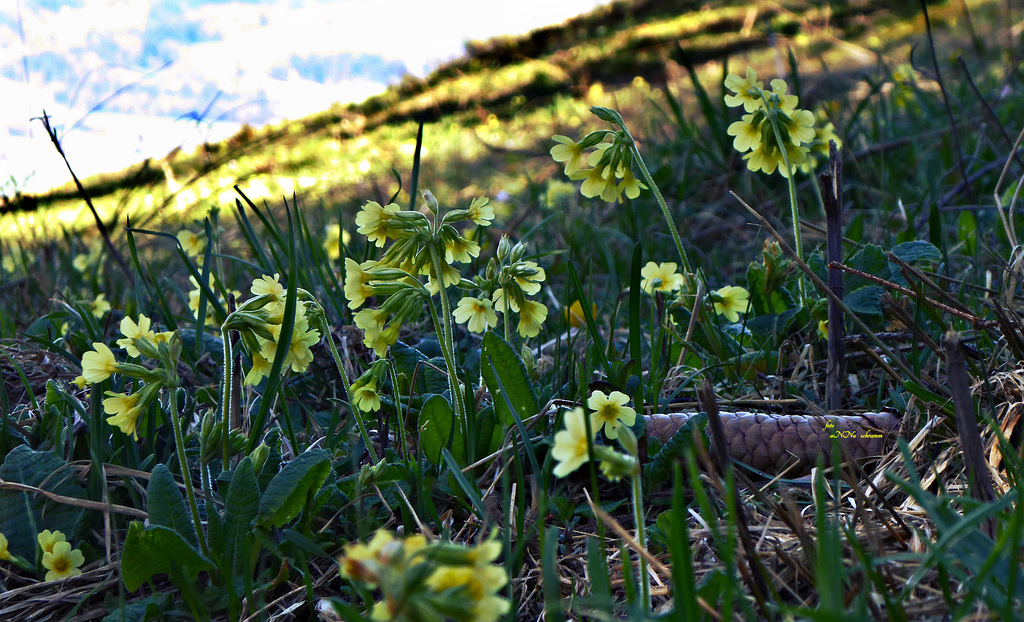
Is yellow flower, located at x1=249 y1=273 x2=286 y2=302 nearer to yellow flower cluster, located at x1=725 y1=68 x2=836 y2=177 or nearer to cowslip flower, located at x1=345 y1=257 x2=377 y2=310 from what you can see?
cowslip flower, located at x1=345 y1=257 x2=377 y2=310

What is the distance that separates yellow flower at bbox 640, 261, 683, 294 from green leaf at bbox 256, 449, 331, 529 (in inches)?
39.5

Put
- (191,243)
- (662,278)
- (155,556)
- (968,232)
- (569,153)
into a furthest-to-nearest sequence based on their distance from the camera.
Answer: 1. (191,243)
2. (968,232)
3. (662,278)
4. (569,153)
5. (155,556)

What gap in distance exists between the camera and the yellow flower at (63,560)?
120 centimetres

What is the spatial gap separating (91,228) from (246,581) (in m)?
5.31

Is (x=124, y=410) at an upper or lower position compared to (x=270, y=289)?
lower

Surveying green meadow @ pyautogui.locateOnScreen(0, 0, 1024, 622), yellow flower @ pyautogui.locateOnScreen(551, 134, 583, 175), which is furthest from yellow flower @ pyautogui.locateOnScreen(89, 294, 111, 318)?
yellow flower @ pyautogui.locateOnScreen(551, 134, 583, 175)

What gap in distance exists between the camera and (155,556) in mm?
1104

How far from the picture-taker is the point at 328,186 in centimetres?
577

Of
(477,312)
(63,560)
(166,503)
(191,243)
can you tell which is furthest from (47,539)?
(191,243)

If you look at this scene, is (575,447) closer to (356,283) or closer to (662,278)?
(356,283)

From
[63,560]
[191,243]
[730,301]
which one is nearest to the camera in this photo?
[63,560]

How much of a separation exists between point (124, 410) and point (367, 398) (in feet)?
1.35

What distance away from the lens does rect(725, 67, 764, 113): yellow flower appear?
65.5 inches

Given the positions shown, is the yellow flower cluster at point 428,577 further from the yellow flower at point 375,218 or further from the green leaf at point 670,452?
the yellow flower at point 375,218
